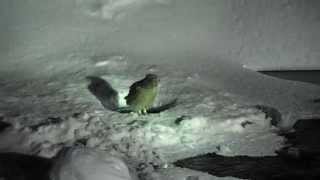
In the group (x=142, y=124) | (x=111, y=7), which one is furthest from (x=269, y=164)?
(x=111, y=7)

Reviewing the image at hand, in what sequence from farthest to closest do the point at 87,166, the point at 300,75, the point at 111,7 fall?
the point at 111,7 < the point at 300,75 < the point at 87,166

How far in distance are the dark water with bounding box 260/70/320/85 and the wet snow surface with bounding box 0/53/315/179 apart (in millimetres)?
1553

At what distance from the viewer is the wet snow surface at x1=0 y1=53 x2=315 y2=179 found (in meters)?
4.93

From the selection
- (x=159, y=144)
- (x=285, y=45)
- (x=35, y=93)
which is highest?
(x=285, y=45)

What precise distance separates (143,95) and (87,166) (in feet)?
6.64

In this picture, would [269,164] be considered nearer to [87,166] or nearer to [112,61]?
[87,166]

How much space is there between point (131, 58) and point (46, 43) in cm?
156

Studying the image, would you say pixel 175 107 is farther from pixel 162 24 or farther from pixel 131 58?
pixel 162 24

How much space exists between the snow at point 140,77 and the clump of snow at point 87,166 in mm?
10

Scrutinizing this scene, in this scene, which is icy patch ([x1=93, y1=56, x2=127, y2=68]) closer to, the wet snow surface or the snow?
the snow

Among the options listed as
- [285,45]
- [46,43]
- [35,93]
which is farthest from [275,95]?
[46,43]

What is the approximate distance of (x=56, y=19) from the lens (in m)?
8.73

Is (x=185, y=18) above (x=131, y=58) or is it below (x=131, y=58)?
above

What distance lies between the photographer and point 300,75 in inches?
307
